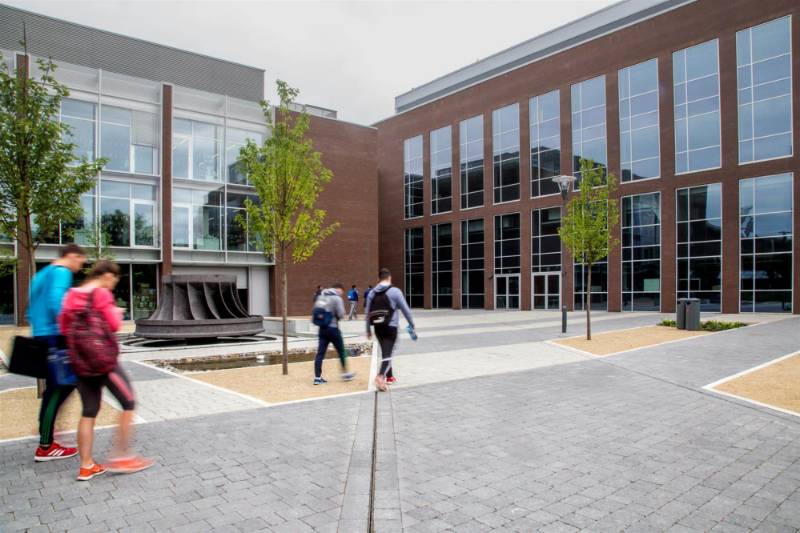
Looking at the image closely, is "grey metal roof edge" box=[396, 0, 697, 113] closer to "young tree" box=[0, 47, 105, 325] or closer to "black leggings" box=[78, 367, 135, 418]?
"young tree" box=[0, 47, 105, 325]

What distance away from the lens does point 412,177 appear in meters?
45.1

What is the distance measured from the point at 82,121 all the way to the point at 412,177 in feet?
83.5

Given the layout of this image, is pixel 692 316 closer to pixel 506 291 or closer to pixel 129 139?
pixel 506 291

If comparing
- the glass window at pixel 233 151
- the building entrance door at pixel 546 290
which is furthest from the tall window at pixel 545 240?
the glass window at pixel 233 151

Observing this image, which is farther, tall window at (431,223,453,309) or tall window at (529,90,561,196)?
tall window at (431,223,453,309)

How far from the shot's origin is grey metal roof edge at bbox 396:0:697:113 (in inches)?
1401

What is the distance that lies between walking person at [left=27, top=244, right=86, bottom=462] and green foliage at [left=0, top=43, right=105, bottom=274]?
11.7ft

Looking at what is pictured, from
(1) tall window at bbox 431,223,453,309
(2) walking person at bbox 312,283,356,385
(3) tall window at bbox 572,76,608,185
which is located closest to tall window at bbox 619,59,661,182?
(3) tall window at bbox 572,76,608,185

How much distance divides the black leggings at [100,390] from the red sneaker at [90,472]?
16.6 inches

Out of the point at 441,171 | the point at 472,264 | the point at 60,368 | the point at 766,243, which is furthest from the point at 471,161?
the point at 60,368

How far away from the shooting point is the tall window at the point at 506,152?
37.3 m

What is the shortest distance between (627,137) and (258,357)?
2705 cm

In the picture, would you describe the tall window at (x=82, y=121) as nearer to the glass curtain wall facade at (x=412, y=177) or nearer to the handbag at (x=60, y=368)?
the handbag at (x=60, y=368)

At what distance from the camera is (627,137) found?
3169 cm
